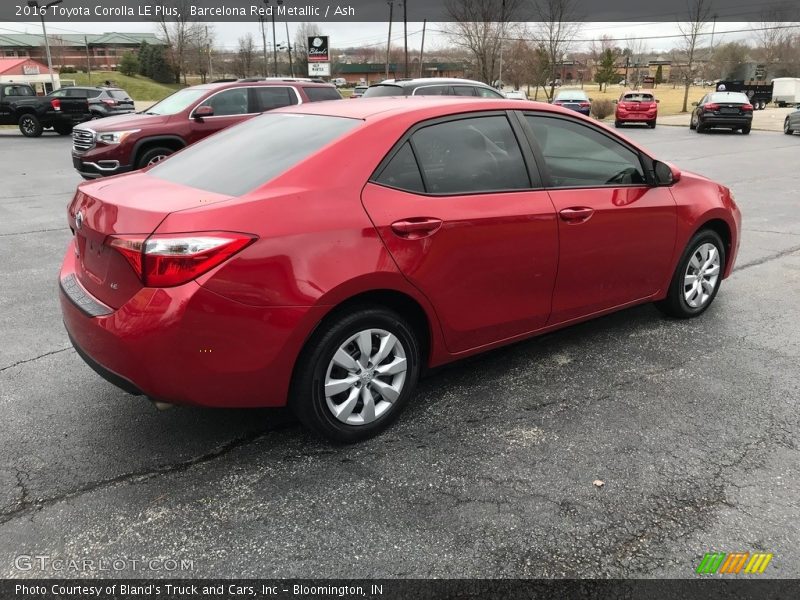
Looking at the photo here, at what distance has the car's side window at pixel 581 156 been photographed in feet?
12.2

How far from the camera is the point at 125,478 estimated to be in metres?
2.81

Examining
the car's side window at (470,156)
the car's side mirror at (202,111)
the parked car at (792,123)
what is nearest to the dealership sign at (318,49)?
the parked car at (792,123)

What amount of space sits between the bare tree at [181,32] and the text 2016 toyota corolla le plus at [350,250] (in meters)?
64.0

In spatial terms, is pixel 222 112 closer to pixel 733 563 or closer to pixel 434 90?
pixel 434 90

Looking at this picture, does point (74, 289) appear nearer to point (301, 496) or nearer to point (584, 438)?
point (301, 496)

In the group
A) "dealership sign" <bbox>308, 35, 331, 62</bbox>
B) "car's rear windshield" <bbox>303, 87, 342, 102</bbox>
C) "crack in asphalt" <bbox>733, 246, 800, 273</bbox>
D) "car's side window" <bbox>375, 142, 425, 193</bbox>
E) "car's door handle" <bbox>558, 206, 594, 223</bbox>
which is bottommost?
"crack in asphalt" <bbox>733, 246, 800, 273</bbox>

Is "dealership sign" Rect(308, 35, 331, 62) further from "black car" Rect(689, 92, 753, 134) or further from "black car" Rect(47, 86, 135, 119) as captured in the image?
"black car" Rect(689, 92, 753, 134)

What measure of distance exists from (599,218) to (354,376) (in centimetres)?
181

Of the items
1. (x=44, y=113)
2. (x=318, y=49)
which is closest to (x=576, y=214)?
(x=44, y=113)

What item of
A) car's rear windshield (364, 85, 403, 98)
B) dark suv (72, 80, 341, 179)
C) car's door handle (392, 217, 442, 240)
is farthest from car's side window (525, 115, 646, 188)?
car's rear windshield (364, 85, 403, 98)

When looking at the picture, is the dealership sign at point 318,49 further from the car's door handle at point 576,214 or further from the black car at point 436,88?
the car's door handle at point 576,214

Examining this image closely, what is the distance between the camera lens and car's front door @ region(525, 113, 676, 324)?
370 cm

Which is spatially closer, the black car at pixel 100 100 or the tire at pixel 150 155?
the tire at pixel 150 155

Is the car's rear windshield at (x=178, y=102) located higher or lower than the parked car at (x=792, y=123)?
higher
